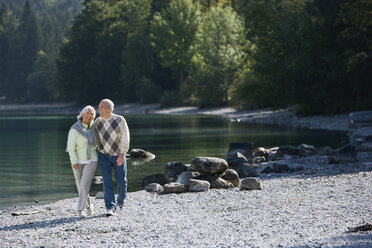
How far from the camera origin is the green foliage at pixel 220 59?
237 feet

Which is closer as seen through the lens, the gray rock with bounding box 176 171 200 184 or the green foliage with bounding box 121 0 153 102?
the gray rock with bounding box 176 171 200 184

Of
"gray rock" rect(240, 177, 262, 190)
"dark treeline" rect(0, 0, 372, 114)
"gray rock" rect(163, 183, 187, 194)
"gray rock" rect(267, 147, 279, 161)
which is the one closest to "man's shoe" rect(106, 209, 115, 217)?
"gray rock" rect(163, 183, 187, 194)

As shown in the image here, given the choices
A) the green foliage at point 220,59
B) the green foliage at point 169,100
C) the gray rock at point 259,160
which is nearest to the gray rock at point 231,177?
the gray rock at point 259,160

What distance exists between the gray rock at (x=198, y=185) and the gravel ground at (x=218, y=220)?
52cm

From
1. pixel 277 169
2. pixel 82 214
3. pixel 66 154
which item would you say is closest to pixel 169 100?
pixel 66 154

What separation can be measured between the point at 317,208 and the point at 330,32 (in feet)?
114

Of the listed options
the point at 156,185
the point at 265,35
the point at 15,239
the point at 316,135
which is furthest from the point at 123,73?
the point at 15,239

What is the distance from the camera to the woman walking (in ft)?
38.9

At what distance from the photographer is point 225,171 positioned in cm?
1703

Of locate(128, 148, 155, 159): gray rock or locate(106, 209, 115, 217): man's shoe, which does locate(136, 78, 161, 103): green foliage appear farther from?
locate(106, 209, 115, 217): man's shoe

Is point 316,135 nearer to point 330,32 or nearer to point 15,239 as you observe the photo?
point 330,32

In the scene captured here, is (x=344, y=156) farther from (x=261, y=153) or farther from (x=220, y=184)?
(x=220, y=184)

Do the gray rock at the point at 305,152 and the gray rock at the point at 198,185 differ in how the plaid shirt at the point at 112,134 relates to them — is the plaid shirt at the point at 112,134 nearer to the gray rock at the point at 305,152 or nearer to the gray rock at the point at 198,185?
the gray rock at the point at 198,185

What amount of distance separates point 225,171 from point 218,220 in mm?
5575
